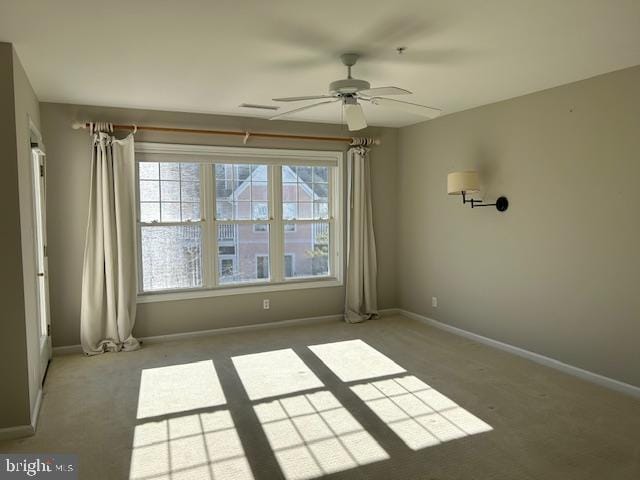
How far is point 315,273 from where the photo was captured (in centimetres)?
585

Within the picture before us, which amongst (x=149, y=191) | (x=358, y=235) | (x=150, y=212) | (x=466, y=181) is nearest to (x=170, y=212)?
(x=150, y=212)

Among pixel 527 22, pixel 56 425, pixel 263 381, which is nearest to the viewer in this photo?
pixel 527 22

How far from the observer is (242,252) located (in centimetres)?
545

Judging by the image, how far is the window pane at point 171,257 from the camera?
500cm

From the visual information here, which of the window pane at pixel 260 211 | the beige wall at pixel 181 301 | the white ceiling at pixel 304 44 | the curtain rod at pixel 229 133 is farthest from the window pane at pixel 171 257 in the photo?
the white ceiling at pixel 304 44

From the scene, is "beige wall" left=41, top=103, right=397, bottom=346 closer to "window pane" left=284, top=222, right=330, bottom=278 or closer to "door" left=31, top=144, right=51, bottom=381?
"door" left=31, top=144, right=51, bottom=381

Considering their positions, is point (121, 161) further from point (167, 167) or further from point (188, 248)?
point (188, 248)

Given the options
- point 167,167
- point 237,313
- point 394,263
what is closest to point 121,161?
point 167,167

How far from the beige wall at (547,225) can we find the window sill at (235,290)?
133 centimetres

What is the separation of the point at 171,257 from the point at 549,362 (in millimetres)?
3900

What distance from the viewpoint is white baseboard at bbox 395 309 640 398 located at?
3523 mm

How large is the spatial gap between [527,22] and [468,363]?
9.29 feet

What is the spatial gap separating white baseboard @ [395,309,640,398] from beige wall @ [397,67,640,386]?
5 cm

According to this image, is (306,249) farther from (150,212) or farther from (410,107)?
(410,107)
